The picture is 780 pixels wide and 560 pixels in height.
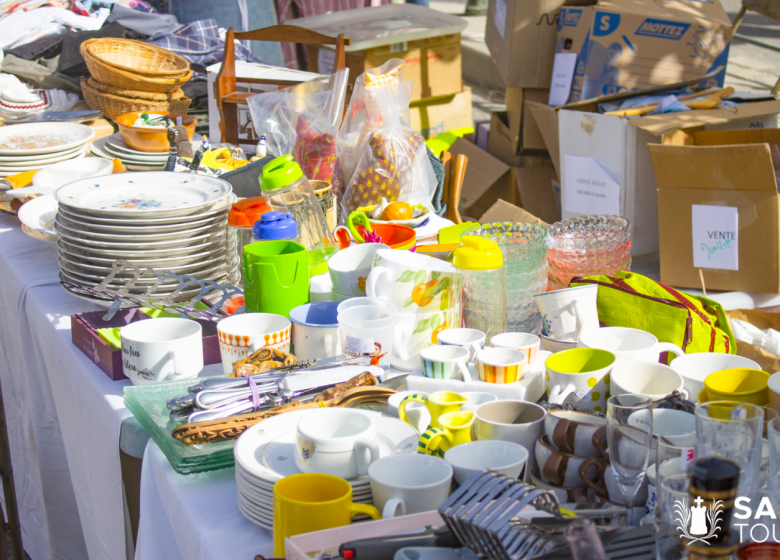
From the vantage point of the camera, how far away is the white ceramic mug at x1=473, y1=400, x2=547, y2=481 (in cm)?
77

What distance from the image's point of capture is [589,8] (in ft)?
9.33

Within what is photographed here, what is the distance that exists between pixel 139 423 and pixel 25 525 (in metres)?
1.04

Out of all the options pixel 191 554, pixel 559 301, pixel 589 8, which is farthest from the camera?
pixel 589 8

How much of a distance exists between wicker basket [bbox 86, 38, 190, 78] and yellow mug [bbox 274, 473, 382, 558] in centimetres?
230

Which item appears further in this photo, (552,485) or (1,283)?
(1,283)

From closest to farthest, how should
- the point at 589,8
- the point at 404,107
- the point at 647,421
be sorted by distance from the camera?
the point at 647,421 < the point at 404,107 < the point at 589,8

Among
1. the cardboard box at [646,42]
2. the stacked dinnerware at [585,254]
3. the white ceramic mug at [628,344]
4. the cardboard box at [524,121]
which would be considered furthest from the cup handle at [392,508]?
the cardboard box at [524,121]

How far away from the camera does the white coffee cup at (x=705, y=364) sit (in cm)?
87

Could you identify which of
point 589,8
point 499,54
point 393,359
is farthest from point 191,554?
point 499,54

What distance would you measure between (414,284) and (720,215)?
1.17 meters

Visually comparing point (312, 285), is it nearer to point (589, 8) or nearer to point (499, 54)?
point (589, 8)

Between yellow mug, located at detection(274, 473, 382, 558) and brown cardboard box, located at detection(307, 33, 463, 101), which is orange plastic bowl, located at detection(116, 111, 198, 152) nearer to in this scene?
brown cardboard box, located at detection(307, 33, 463, 101)

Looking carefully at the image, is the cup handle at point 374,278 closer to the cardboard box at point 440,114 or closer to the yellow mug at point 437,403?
the yellow mug at point 437,403

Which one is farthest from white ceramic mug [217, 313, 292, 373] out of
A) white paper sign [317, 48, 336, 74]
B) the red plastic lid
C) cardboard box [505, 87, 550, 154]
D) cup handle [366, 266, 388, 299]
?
white paper sign [317, 48, 336, 74]
